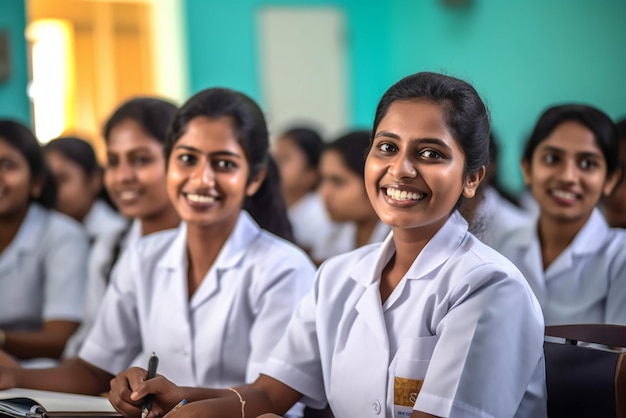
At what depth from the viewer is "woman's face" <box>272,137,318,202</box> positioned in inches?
189

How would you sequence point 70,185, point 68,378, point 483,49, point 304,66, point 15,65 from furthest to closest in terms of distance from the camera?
point 304,66
point 483,49
point 15,65
point 70,185
point 68,378

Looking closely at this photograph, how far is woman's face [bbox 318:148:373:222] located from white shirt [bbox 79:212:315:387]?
138 centimetres

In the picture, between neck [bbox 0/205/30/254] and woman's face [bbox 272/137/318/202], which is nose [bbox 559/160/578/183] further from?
woman's face [bbox 272/137/318/202]

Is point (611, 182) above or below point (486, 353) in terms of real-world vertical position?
above

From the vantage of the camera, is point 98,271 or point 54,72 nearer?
point 98,271

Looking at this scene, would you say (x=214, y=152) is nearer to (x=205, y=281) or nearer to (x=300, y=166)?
(x=205, y=281)

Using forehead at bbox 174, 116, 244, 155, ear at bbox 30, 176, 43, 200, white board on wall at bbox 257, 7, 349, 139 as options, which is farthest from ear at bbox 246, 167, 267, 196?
white board on wall at bbox 257, 7, 349, 139

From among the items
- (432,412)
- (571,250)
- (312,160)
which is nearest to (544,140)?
(571,250)

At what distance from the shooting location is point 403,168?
1403 mm

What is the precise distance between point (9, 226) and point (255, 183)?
1.11 meters

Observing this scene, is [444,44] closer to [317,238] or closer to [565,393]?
[317,238]

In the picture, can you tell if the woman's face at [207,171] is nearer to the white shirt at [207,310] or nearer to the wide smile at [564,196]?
the white shirt at [207,310]

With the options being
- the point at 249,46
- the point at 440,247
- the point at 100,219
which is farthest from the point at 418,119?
the point at 249,46

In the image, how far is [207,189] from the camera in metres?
1.95
